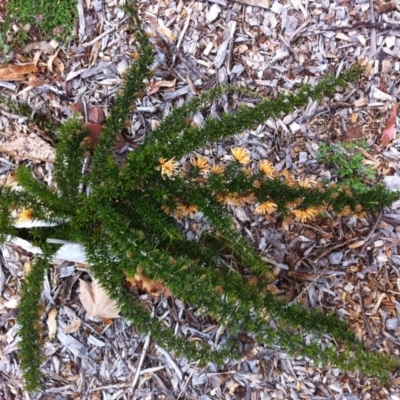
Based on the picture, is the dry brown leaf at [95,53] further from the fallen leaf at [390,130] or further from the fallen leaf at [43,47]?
the fallen leaf at [390,130]

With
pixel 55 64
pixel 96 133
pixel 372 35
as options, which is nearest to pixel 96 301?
pixel 96 133

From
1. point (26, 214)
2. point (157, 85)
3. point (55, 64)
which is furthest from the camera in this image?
point (55, 64)

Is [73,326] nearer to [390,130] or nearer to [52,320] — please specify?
[52,320]

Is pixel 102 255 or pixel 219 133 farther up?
pixel 219 133

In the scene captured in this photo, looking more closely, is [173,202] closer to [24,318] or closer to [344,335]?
[24,318]

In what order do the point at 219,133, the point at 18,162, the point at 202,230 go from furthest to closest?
the point at 18,162, the point at 202,230, the point at 219,133

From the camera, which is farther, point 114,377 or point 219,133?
point 114,377

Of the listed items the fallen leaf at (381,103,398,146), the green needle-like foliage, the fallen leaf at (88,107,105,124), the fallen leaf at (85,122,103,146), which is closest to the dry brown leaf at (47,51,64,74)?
the fallen leaf at (88,107,105,124)

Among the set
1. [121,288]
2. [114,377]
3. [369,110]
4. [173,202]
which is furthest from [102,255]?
[369,110]
